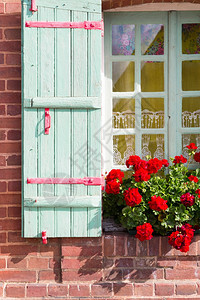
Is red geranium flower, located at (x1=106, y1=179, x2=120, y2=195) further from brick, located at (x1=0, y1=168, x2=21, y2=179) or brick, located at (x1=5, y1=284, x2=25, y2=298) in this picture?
brick, located at (x1=5, y1=284, x2=25, y2=298)

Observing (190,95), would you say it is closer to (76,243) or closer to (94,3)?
(94,3)

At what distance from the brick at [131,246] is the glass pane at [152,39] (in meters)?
1.67

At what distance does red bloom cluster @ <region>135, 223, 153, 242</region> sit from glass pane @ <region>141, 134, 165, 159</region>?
2.61 ft

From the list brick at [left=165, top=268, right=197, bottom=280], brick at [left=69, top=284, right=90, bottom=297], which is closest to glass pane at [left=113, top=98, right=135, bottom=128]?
brick at [left=165, top=268, right=197, bottom=280]

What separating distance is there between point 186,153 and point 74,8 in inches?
62.5

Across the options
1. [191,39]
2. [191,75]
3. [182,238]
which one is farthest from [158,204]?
[191,39]

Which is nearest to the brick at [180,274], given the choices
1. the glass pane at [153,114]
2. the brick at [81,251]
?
the brick at [81,251]

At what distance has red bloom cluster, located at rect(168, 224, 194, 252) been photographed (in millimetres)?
2834

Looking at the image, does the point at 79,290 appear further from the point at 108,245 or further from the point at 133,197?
the point at 133,197

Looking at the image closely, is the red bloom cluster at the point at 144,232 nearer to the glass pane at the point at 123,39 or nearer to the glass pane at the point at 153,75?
the glass pane at the point at 153,75

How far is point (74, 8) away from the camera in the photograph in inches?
116

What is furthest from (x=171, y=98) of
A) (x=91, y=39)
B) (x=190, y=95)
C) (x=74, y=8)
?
(x=74, y=8)

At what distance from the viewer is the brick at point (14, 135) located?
309cm

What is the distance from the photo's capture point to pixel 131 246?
309cm
